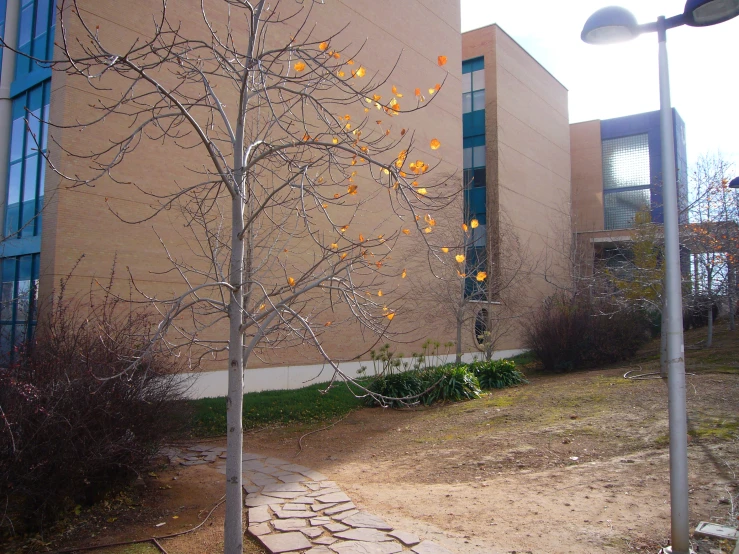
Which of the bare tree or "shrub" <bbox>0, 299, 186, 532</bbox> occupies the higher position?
the bare tree

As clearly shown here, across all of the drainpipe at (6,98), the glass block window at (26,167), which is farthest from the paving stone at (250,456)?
the drainpipe at (6,98)

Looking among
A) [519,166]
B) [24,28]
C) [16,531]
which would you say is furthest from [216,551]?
[519,166]

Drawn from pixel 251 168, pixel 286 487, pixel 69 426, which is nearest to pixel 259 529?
pixel 286 487

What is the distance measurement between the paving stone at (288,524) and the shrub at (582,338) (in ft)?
43.9

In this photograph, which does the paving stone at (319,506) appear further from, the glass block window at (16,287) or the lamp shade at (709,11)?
the glass block window at (16,287)

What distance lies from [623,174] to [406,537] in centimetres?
3558

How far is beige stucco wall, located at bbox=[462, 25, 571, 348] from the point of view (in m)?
26.3

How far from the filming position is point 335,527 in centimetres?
574

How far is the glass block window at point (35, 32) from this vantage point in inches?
531

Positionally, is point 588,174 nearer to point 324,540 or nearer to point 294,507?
point 294,507

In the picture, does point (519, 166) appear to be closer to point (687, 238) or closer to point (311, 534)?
point (687, 238)

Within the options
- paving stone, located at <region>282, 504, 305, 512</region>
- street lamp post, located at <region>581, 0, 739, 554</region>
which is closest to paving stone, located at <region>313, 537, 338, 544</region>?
paving stone, located at <region>282, 504, 305, 512</region>

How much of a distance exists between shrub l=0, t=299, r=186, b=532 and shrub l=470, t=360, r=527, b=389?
32.7 feet

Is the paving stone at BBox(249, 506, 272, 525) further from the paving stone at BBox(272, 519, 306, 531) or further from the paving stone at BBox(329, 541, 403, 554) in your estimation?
the paving stone at BBox(329, 541, 403, 554)
